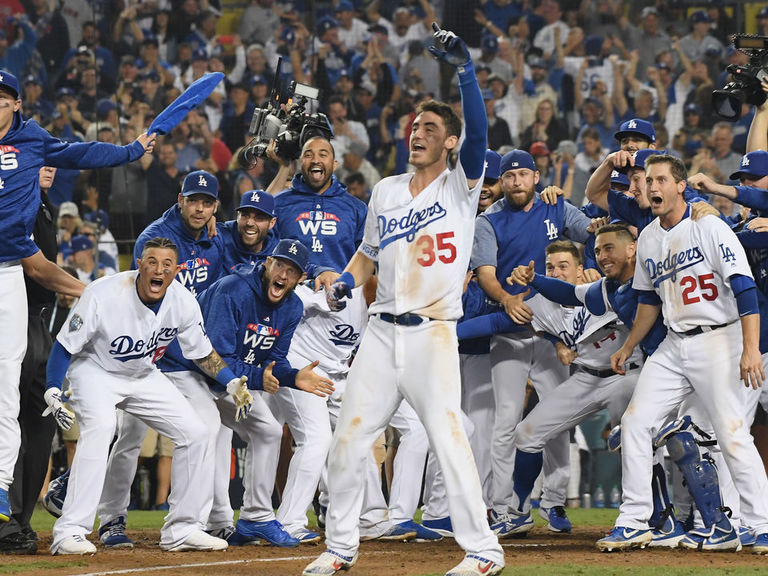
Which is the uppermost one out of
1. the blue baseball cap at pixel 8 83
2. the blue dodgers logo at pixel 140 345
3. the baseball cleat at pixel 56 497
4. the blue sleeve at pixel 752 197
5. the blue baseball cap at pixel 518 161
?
the blue baseball cap at pixel 8 83

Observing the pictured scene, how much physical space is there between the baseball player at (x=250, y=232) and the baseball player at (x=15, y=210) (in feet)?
3.97

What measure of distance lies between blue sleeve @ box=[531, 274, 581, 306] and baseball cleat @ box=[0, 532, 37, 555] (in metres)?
3.20

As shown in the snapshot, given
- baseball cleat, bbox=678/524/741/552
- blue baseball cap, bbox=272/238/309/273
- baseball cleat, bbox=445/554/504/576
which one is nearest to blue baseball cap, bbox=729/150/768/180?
baseball cleat, bbox=678/524/741/552

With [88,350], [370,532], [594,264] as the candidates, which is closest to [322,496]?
[370,532]

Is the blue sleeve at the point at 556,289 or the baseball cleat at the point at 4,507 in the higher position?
the blue sleeve at the point at 556,289

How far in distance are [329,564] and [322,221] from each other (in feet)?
9.84

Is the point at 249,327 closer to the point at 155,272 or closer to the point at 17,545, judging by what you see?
the point at 155,272

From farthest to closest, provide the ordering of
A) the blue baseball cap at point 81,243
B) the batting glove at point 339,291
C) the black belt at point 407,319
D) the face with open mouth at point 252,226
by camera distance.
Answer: the blue baseball cap at point 81,243 → the face with open mouth at point 252,226 → the batting glove at point 339,291 → the black belt at point 407,319

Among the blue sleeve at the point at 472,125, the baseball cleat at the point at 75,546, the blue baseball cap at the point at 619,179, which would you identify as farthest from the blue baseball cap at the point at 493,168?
the baseball cleat at the point at 75,546

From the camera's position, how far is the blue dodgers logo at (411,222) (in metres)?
4.75

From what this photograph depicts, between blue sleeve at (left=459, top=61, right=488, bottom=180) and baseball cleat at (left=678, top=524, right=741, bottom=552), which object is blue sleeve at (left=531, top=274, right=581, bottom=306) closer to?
baseball cleat at (left=678, top=524, right=741, bottom=552)

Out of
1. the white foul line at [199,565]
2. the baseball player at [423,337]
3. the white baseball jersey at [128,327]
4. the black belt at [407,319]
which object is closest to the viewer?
the baseball player at [423,337]

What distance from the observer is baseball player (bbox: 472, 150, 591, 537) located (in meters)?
6.78

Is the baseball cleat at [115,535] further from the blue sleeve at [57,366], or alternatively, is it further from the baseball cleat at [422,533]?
the baseball cleat at [422,533]
